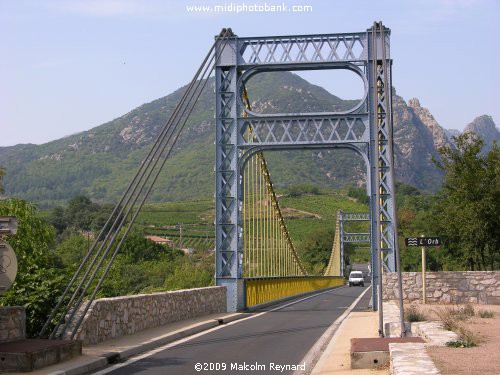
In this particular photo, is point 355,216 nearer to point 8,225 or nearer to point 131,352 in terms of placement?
point 131,352

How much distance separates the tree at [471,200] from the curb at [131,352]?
12.6 meters

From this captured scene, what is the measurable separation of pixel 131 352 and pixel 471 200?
64.1 feet

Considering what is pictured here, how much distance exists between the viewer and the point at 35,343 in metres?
13.1

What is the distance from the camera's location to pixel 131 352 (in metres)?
14.7

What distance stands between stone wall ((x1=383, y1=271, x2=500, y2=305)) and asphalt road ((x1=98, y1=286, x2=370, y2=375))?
3.74m

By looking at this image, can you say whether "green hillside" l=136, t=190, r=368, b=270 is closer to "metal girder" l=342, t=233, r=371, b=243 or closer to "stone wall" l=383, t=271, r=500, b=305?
"metal girder" l=342, t=233, r=371, b=243

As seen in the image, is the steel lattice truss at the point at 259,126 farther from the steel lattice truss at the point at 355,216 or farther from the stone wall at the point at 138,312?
the steel lattice truss at the point at 355,216

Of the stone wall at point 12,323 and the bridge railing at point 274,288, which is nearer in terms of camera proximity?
the stone wall at point 12,323

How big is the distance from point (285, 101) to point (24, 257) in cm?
16642

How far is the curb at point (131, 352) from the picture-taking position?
12.3m

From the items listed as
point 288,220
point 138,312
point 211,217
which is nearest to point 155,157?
point 138,312

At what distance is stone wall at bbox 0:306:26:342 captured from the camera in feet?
43.1

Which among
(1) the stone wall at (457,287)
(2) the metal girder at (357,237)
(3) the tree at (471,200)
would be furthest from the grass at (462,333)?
(2) the metal girder at (357,237)

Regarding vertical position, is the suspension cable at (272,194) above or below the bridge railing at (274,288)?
above
